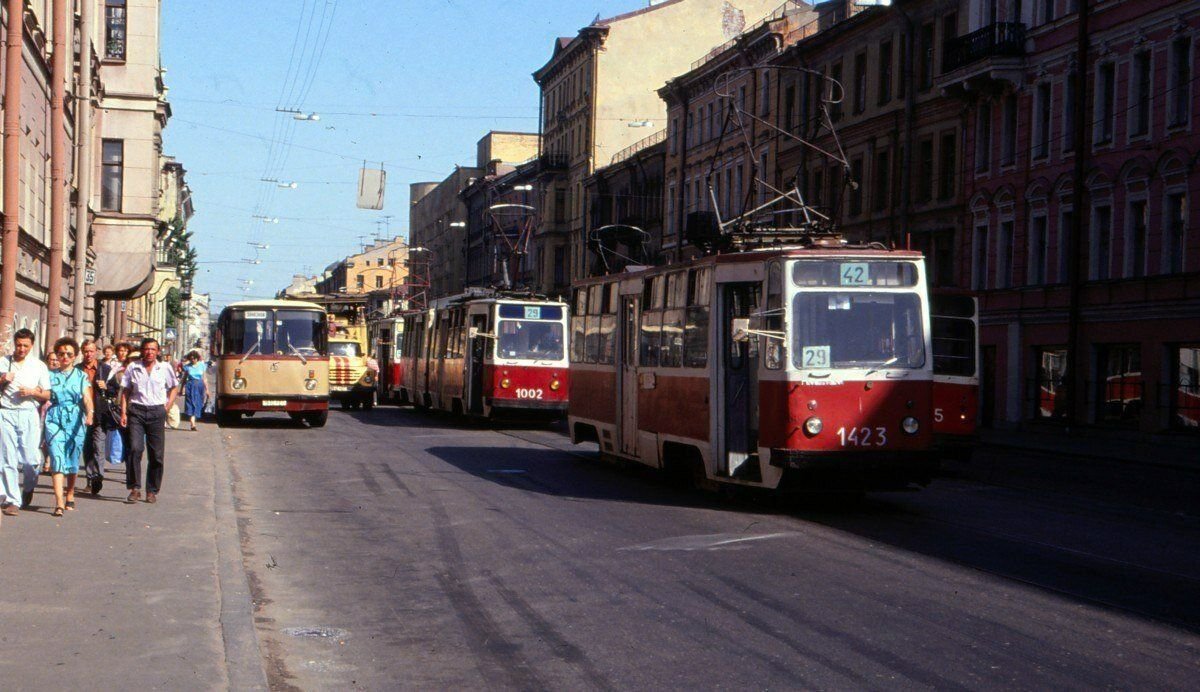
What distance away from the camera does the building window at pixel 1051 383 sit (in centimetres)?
3994

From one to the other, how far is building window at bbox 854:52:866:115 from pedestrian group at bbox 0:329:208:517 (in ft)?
121

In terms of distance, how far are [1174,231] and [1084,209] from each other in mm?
3769

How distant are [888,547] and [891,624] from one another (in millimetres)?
3888

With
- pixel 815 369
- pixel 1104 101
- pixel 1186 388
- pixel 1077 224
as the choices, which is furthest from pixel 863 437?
pixel 1104 101

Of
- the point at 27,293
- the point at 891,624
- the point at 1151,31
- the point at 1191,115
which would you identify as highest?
the point at 1151,31

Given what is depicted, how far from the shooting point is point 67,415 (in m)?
15.3

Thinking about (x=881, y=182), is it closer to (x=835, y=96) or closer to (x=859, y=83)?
(x=859, y=83)

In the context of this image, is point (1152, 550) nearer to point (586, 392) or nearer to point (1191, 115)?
point (586, 392)

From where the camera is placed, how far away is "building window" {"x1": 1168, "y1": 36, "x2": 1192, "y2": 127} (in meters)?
34.9

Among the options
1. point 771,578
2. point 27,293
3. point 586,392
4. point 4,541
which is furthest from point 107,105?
point 771,578

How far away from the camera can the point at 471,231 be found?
4397 inches

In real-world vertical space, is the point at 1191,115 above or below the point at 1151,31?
below

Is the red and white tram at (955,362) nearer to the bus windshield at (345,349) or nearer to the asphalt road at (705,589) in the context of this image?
the asphalt road at (705,589)

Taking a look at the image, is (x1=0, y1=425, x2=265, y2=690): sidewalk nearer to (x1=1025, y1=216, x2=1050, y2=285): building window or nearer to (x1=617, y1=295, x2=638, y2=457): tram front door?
(x1=617, y1=295, x2=638, y2=457): tram front door
